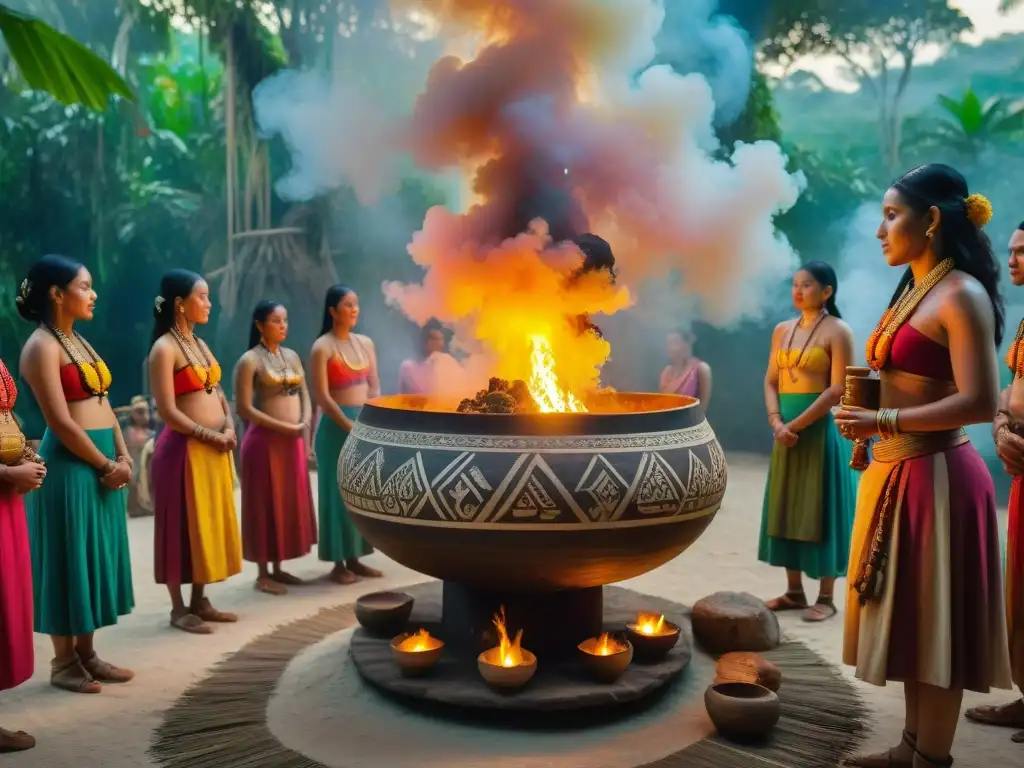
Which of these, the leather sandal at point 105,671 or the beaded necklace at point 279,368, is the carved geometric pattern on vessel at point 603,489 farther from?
the beaded necklace at point 279,368

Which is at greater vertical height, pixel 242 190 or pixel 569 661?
pixel 242 190

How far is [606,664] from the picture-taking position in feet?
10.7

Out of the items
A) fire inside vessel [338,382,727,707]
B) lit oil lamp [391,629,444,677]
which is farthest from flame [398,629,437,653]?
fire inside vessel [338,382,727,707]

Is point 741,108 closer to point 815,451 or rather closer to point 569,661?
point 815,451

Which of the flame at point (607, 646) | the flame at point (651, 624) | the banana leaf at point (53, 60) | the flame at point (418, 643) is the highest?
the banana leaf at point (53, 60)

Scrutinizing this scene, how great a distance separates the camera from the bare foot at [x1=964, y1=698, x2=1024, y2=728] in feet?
10.8

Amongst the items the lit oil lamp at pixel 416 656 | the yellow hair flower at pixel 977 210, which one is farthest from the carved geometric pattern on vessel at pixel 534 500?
the yellow hair flower at pixel 977 210

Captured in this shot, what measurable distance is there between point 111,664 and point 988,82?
49.8ft

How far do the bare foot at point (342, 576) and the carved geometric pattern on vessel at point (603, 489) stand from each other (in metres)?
2.82

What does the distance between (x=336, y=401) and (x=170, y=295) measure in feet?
4.22

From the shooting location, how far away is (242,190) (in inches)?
488

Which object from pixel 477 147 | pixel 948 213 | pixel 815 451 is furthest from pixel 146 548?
pixel 948 213

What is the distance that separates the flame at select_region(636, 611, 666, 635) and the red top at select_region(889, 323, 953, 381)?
157cm

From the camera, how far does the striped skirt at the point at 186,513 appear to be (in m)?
4.43
